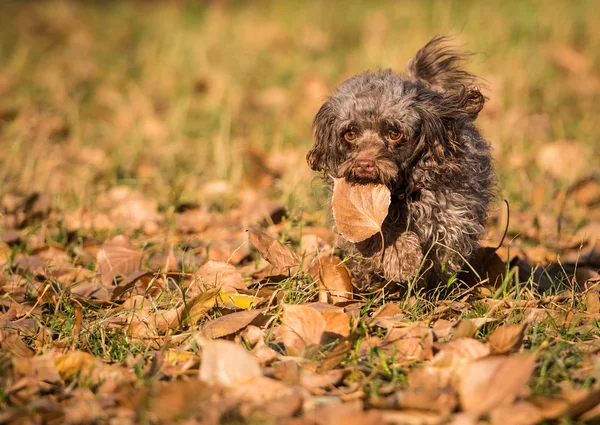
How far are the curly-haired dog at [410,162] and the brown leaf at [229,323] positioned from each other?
0.85 m

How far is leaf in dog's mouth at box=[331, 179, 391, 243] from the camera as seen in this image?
366cm

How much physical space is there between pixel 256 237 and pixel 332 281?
45cm

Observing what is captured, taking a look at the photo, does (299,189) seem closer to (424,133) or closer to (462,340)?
(424,133)

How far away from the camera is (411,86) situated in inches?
156

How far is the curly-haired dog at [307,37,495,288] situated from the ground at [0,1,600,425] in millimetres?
216

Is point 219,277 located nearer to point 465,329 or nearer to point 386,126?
point 386,126

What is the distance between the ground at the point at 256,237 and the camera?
2777mm

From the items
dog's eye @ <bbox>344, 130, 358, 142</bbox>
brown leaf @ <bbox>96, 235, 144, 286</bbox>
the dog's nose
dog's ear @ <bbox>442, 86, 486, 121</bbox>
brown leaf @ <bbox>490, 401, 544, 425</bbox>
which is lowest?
brown leaf @ <bbox>96, 235, 144, 286</bbox>

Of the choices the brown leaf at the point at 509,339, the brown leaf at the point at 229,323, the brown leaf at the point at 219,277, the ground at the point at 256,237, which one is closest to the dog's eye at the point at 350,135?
the ground at the point at 256,237

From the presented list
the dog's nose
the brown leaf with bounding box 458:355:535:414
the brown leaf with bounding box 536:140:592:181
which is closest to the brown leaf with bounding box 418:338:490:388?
the brown leaf with bounding box 458:355:535:414

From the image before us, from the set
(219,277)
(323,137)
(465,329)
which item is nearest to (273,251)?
(219,277)

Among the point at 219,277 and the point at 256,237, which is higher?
the point at 256,237

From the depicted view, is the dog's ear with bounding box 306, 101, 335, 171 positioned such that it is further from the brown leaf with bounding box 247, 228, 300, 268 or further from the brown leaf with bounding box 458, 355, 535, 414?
the brown leaf with bounding box 458, 355, 535, 414

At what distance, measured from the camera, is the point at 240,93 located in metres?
8.89
